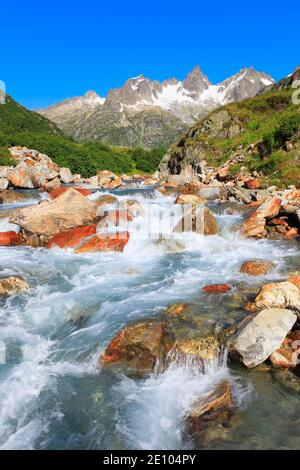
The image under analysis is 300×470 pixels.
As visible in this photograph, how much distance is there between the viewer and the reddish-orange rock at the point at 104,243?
1741 centimetres

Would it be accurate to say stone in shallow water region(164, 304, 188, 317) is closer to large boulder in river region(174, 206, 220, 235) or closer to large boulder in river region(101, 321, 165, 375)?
large boulder in river region(101, 321, 165, 375)

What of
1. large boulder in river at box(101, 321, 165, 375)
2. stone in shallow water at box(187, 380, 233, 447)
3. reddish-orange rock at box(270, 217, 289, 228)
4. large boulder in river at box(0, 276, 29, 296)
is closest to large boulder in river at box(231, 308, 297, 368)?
stone in shallow water at box(187, 380, 233, 447)

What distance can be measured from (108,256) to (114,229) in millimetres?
3112

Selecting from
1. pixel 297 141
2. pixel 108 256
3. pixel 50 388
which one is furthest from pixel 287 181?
pixel 50 388

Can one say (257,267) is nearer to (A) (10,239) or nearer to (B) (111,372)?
(B) (111,372)

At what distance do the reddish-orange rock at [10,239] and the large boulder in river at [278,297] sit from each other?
12.8m

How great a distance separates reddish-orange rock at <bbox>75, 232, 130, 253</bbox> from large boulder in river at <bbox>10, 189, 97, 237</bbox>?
2204 mm

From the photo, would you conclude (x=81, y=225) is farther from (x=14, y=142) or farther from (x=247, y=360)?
(x=14, y=142)

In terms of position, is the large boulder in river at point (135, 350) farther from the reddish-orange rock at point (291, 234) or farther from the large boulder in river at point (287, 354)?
the reddish-orange rock at point (291, 234)

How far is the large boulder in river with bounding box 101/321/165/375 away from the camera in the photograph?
27.6ft

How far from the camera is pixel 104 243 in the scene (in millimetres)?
17609

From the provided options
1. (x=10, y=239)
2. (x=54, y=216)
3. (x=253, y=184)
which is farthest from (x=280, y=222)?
(x=10, y=239)

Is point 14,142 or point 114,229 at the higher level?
point 14,142

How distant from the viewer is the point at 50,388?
26.4 ft
